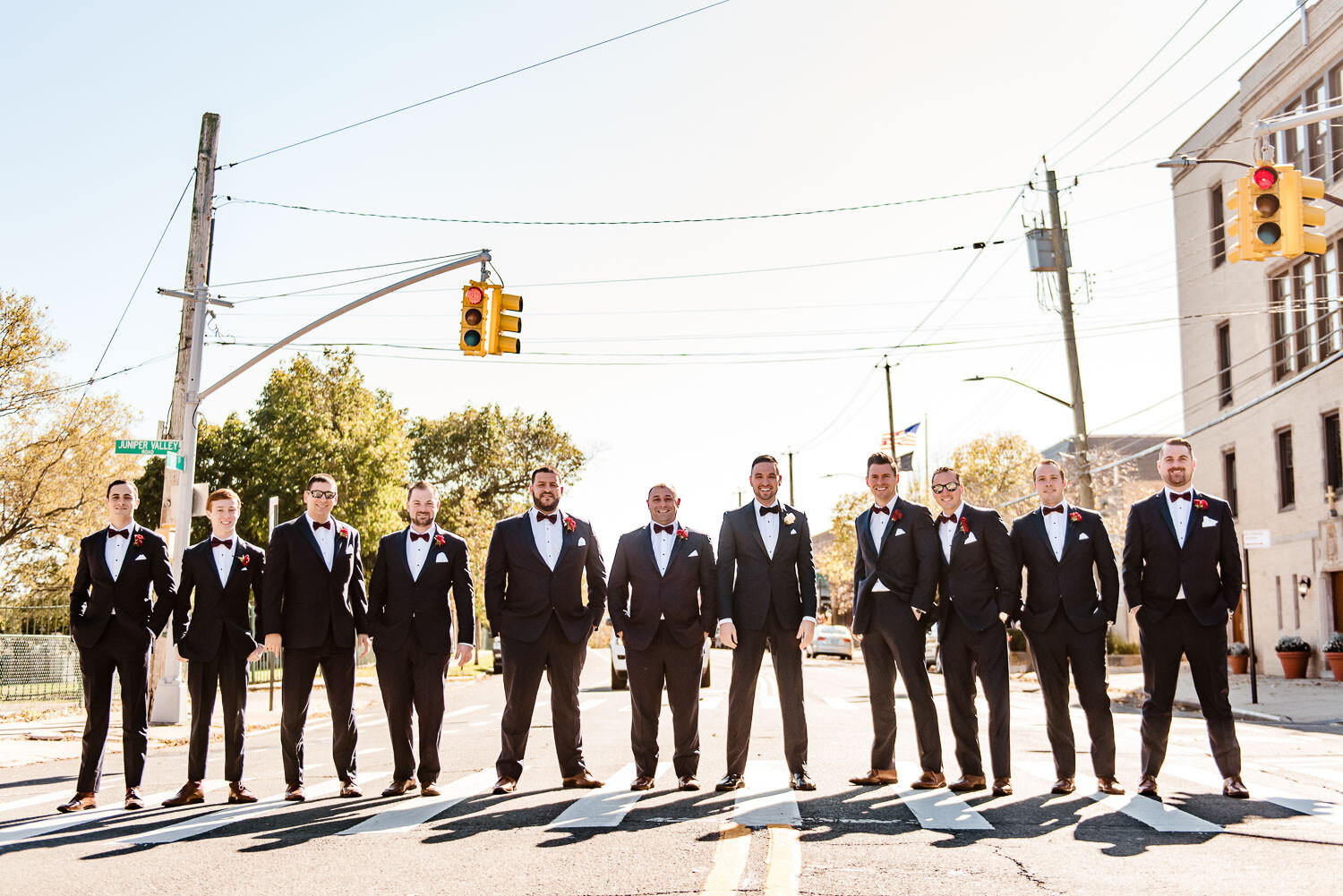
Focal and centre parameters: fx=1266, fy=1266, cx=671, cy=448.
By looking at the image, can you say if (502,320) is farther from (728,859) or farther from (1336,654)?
(1336,654)

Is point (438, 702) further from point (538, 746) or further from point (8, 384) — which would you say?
point (8, 384)

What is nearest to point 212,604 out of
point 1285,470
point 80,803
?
point 80,803

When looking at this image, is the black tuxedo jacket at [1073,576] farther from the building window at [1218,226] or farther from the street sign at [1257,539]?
the building window at [1218,226]

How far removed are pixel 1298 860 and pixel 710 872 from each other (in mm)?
2858

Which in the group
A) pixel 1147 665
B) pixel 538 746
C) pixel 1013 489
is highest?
pixel 1013 489

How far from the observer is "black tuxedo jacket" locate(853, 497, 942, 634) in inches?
351

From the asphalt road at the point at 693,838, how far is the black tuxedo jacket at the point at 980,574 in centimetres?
126

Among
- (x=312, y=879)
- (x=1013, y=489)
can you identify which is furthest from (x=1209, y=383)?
(x=312, y=879)

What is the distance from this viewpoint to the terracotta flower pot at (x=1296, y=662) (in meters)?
28.0

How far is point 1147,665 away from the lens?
8898 millimetres

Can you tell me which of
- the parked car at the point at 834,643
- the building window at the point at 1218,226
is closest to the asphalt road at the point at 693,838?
the building window at the point at 1218,226

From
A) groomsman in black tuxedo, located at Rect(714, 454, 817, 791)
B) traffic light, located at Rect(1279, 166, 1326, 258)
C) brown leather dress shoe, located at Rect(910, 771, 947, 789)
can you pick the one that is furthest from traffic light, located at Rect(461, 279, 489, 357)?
brown leather dress shoe, located at Rect(910, 771, 947, 789)

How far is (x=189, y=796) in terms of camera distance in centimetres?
852

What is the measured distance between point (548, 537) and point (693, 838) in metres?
3.13
